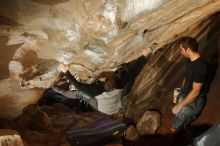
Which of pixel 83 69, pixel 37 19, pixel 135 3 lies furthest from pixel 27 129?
pixel 135 3

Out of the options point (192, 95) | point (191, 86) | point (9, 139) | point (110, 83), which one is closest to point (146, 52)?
point (110, 83)

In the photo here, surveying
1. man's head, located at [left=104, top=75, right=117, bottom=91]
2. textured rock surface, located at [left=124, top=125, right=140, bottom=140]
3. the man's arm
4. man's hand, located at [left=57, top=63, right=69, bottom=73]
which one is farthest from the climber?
the man's arm

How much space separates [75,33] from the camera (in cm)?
395

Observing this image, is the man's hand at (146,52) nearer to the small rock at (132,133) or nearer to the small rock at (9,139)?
the small rock at (132,133)

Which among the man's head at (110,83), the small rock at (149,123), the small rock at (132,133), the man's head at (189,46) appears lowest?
→ the small rock at (132,133)

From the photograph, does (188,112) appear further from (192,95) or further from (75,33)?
(75,33)

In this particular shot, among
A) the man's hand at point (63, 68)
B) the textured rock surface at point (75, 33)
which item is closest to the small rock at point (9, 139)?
the textured rock surface at point (75, 33)

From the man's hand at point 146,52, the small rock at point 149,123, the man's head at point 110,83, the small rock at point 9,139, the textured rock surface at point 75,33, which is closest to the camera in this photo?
the textured rock surface at point 75,33

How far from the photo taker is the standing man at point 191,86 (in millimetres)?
4688

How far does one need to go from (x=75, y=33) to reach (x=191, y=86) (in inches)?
86.0

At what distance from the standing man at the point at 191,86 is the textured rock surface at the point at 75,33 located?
42 centimetres

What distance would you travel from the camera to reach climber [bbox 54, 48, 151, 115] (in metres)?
6.25

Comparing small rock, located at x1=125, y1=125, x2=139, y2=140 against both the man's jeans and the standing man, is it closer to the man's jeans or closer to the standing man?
the standing man

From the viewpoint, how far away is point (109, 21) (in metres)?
3.61
